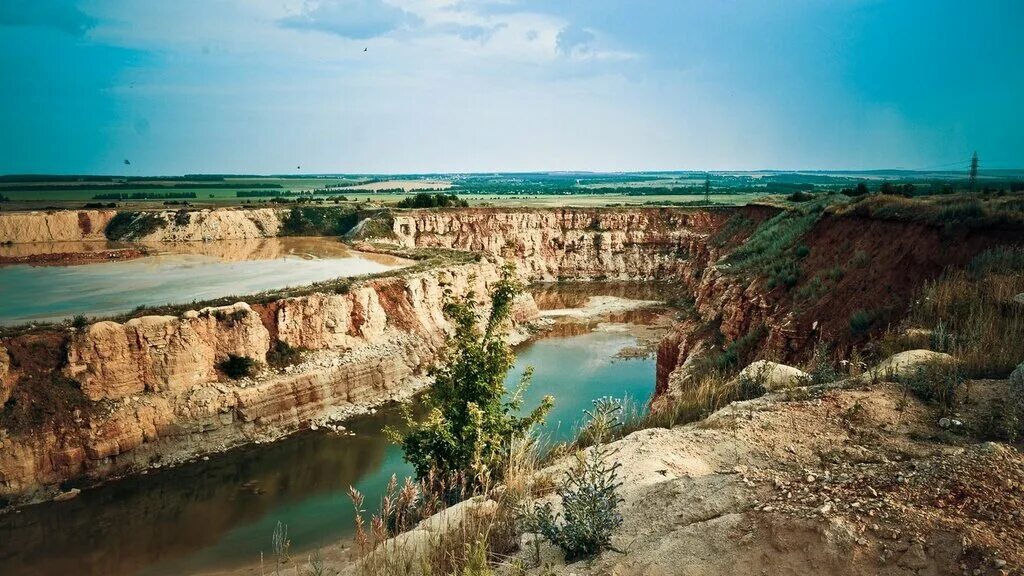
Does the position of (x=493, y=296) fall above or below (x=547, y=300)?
above

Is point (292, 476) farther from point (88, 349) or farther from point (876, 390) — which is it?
point (876, 390)

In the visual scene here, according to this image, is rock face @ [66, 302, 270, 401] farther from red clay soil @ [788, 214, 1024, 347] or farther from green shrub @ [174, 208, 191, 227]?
green shrub @ [174, 208, 191, 227]

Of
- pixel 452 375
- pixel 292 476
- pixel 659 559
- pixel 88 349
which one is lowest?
pixel 292 476

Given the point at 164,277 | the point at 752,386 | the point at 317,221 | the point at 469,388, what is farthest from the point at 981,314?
the point at 317,221

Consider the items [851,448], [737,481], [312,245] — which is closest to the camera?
[737,481]

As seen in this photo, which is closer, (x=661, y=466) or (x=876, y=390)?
(x=661, y=466)

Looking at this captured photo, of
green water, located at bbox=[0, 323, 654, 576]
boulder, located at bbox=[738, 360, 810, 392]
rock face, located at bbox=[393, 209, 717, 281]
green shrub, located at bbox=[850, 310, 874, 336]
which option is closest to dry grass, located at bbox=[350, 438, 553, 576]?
boulder, located at bbox=[738, 360, 810, 392]

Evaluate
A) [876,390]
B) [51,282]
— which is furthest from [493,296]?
[51,282]
